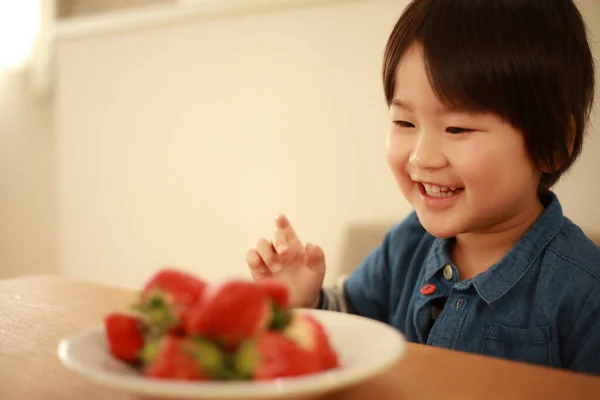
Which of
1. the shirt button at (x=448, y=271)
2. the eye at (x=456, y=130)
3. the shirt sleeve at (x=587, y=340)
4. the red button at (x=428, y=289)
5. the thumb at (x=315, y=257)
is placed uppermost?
the eye at (x=456, y=130)

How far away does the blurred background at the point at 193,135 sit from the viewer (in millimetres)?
1495

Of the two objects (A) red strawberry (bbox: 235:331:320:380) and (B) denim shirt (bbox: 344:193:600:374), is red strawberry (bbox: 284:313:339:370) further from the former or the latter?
(B) denim shirt (bbox: 344:193:600:374)

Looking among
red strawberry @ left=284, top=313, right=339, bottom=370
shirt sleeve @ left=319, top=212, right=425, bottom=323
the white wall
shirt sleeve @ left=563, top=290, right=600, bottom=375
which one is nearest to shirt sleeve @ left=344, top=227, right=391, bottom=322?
shirt sleeve @ left=319, top=212, right=425, bottom=323

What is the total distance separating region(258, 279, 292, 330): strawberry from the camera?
48 centimetres

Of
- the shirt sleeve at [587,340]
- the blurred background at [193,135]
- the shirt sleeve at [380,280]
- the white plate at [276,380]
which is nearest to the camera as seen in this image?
the white plate at [276,380]

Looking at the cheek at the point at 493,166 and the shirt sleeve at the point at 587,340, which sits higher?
the cheek at the point at 493,166

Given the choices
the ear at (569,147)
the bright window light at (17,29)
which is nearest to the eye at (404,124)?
the ear at (569,147)

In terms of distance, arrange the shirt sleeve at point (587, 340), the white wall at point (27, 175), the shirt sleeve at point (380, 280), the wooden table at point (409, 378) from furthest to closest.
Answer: the white wall at point (27, 175) → the shirt sleeve at point (380, 280) → the shirt sleeve at point (587, 340) → the wooden table at point (409, 378)

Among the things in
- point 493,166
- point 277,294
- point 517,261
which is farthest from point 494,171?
point 277,294

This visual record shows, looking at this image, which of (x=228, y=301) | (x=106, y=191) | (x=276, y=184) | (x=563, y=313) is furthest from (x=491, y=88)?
(x=106, y=191)

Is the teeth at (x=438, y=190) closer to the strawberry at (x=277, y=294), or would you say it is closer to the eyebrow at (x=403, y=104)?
the eyebrow at (x=403, y=104)

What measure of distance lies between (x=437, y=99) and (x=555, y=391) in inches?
16.0

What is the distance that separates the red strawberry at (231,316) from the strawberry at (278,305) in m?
0.02

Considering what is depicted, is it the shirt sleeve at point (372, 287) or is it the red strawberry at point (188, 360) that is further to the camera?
the shirt sleeve at point (372, 287)
